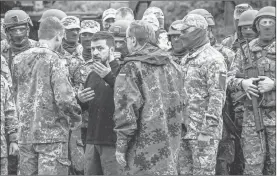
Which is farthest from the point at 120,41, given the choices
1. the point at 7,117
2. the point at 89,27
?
the point at 7,117

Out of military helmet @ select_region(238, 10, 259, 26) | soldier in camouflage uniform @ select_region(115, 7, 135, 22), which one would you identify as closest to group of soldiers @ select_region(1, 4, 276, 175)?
military helmet @ select_region(238, 10, 259, 26)

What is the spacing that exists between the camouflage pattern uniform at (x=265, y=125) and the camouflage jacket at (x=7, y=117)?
9.69 feet

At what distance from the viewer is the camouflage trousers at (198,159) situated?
8172mm

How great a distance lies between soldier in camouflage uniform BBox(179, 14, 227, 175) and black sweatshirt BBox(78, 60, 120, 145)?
973mm

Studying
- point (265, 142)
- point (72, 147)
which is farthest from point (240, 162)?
point (72, 147)

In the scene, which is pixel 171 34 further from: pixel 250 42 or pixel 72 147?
pixel 72 147

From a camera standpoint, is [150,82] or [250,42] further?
[250,42]

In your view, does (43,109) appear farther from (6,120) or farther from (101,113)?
(6,120)

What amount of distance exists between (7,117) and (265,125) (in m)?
3.39

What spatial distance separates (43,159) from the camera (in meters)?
7.48

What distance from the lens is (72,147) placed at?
30.1ft

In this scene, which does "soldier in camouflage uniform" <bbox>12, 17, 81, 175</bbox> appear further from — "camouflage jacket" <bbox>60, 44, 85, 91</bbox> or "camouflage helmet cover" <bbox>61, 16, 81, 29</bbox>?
"camouflage helmet cover" <bbox>61, 16, 81, 29</bbox>

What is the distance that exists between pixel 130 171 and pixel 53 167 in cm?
110

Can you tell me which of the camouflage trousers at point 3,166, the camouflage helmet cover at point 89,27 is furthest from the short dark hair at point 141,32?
the camouflage helmet cover at point 89,27
